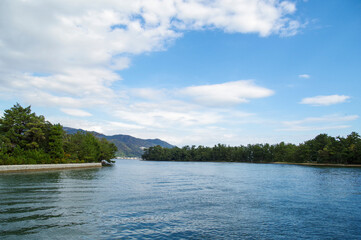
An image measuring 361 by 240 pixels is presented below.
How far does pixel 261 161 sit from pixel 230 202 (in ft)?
538

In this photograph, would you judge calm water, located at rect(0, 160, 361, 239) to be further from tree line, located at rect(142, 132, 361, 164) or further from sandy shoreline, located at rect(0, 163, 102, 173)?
tree line, located at rect(142, 132, 361, 164)

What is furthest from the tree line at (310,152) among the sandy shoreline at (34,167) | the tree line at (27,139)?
the tree line at (27,139)

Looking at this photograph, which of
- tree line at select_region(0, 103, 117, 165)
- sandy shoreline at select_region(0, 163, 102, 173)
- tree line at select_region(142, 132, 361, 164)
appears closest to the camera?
sandy shoreline at select_region(0, 163, 102, 173)

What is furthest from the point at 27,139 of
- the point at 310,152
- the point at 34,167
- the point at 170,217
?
the point at 310,152

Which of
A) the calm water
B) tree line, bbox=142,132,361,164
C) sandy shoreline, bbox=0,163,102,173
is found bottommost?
the calm water

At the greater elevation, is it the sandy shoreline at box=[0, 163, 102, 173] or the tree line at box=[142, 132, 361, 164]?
the tree line at box=[142, 132, 361, 164]

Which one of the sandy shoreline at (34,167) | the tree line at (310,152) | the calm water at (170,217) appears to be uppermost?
the tree line at (310,152)

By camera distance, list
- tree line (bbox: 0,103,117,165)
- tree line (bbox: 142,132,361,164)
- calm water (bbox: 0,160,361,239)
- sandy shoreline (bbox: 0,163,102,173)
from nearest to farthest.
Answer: calm water (bbox: 0,160,361,239) → sandy shoreline (bbox: 0,163,102,173) → tree line (bbox: 0,103,117,165) → tree line (bbox: 142,132,361,164)

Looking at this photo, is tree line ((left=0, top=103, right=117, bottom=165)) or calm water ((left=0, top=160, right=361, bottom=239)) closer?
calm water ((left=0, top=160, right=361, bottom=239))

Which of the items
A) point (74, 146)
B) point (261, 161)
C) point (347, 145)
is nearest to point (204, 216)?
point (74, 146)

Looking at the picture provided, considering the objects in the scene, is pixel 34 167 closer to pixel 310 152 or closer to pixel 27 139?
pixel 27 139

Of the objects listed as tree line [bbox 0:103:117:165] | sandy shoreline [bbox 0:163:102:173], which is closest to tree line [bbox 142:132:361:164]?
Result: sandy shoreline [bbox 0:163:102:173]

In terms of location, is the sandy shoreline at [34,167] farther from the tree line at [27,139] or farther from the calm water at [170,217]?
the calm water at [170,217]

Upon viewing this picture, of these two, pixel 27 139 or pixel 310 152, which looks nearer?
pixel 27 139
